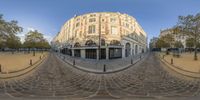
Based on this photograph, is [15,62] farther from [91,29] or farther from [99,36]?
[91,29]

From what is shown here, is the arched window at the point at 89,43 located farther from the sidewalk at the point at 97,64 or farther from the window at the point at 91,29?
the sidewalk at the point at 97,64

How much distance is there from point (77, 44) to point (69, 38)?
6.77ft

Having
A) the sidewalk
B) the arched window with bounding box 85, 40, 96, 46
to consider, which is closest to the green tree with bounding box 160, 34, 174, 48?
the sidewalk

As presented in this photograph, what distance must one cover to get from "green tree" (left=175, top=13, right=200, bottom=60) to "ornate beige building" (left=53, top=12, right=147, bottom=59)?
828 inches

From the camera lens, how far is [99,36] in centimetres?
1722

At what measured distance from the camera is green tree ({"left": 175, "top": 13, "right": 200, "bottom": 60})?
3503 centimetres

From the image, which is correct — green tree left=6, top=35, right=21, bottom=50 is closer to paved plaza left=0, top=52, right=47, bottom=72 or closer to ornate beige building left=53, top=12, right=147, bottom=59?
paved plaza left=0, top=52, right=47, bottom=72

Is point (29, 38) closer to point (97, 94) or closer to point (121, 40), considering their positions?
point (121, 40)

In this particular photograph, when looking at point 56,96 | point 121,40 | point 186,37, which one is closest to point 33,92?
point 56,96

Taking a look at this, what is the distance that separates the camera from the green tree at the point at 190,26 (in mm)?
35031

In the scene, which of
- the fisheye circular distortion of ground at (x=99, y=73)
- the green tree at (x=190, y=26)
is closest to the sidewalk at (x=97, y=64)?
the fisheye circular distortion of ground at (x=99, y=73)

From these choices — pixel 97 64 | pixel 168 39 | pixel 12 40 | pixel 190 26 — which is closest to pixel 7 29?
pixel 12 40

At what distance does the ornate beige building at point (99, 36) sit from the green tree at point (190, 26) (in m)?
21.0

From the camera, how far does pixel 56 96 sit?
7.63 metres
